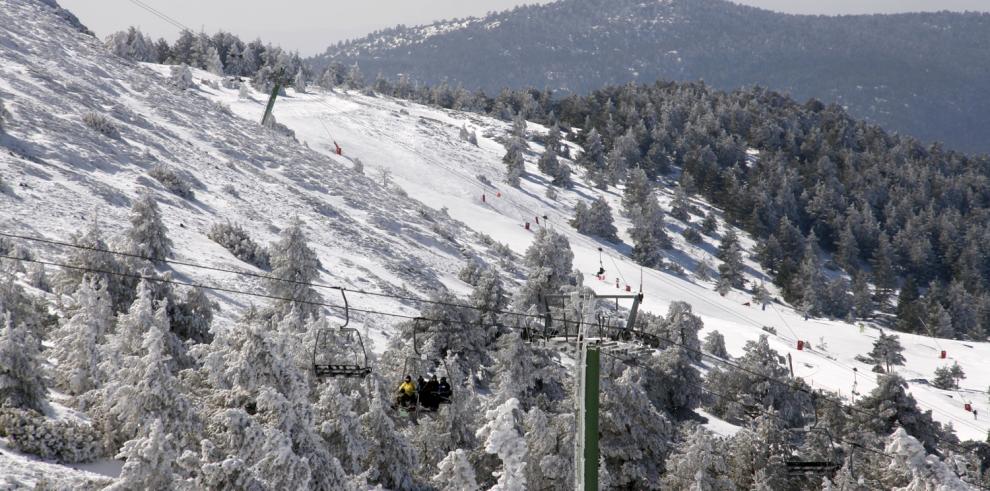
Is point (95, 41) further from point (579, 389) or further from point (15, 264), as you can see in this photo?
point (579, 389)

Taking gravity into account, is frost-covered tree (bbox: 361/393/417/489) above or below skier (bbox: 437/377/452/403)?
below

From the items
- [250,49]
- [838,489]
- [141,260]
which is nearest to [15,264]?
[141,260]

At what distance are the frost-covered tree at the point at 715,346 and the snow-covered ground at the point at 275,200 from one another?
411 centimetres

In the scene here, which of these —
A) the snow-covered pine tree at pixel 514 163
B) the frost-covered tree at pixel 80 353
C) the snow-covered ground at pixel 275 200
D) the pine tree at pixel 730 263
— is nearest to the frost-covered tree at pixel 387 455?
the frost-covered tree at pixel 80 353

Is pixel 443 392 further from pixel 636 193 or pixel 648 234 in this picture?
pixel 636 193

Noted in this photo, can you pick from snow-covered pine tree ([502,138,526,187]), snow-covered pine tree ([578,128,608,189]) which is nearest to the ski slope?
snow-covered pine tree ([502,138,526,187])

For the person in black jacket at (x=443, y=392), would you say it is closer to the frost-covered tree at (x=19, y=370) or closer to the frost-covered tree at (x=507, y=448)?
the frost-covered tree at (x=507, y=448)

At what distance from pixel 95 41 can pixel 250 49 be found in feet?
200

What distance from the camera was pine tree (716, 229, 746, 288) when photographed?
107969mm

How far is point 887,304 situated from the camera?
424 ft

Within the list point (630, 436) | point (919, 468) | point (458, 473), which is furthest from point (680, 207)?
point (458, 473)

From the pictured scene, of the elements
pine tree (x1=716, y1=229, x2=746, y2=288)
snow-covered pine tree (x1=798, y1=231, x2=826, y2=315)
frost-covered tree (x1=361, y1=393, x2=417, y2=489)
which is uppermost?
frost-covered tree (x1=361, y1=393, x2=417, y2=489)

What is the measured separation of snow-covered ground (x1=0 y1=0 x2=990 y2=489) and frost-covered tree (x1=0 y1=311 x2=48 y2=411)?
6.72 ft

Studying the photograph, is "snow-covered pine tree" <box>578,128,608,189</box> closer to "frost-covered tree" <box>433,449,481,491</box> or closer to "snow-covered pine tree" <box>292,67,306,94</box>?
"snow-covered pine tree" <box>292,67,306,94</box>
